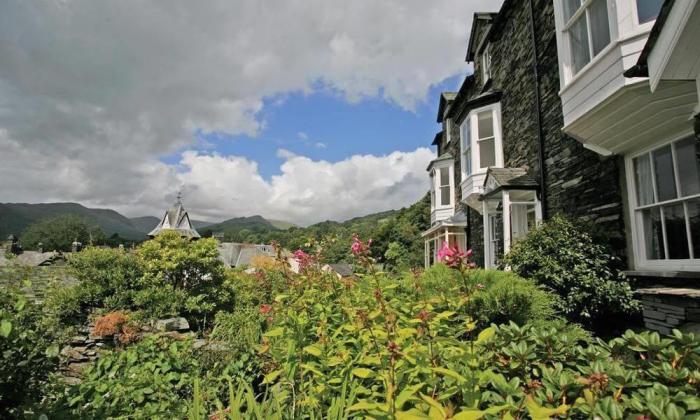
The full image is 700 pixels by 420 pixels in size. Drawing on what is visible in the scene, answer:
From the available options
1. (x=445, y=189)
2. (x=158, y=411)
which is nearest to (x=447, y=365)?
(x=158, y=411)

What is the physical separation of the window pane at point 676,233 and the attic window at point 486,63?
7.74 metres

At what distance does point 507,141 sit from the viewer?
9.10 m

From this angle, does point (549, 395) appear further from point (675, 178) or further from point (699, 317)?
point (675, 178)

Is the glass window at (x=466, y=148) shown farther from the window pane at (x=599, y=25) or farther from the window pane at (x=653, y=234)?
the window pane at (x=653, y=234)

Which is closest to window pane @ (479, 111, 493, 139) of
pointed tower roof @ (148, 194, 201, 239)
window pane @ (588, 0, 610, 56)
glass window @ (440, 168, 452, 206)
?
window pane @ (588, 0, 610, 56)

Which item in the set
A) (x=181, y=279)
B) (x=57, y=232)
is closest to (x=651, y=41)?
(x=181, y=279)

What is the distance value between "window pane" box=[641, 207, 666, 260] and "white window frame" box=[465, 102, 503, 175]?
4.80 m

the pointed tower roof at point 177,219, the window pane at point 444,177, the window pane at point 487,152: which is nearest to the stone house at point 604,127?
the window pane at point 487,152

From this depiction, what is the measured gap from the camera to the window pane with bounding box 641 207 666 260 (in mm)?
4488

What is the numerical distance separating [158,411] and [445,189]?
1544cm

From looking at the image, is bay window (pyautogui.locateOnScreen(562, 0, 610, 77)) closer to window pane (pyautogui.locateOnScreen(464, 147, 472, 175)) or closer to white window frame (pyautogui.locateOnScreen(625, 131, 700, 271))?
white window frame (pyautogui.locateOnScreen(625, 131, 700, 271))

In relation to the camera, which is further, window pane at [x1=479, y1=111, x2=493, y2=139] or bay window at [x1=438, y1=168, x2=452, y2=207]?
bay window at [x1=438, y1=168, x2=452, y2=207]

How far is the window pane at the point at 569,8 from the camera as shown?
5742mm

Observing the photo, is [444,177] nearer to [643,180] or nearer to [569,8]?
[569,8]
